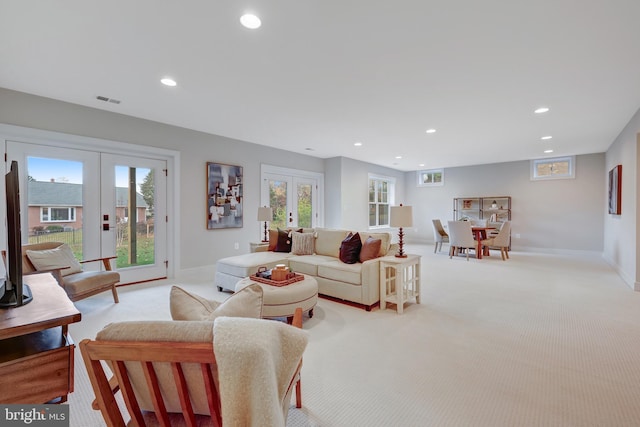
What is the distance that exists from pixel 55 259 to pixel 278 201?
12.8 feet

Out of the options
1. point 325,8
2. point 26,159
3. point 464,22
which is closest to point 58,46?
point 26,159

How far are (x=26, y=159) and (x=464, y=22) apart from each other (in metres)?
4.81

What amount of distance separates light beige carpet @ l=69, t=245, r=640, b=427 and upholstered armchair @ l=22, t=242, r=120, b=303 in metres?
0.27

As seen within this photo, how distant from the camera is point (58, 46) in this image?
2393 millimetres

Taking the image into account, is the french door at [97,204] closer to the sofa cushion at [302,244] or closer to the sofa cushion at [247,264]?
the sofa cushion at [247,264]

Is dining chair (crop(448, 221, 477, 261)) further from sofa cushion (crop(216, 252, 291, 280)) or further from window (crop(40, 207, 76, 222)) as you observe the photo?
window (crop(40, 207, 76, 222))

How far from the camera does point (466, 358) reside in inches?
88.6

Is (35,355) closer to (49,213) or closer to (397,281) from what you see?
(397,281)

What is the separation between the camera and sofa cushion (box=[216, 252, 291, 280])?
3691 mm

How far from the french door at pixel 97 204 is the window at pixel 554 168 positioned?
8898mm

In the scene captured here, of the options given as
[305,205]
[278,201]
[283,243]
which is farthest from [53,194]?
[305,205]

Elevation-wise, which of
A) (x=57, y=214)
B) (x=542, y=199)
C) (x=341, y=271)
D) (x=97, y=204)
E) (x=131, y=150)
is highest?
(x=131, y=150)

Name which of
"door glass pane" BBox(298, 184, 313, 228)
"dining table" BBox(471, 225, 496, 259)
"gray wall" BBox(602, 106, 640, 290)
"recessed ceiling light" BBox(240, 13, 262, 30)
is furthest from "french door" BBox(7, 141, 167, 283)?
"gray wall" BBox(602, 106, 640, 290)

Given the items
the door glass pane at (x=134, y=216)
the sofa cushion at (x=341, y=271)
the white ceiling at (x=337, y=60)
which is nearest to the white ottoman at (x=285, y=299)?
the sofa cushion at (x=341, y=271)
